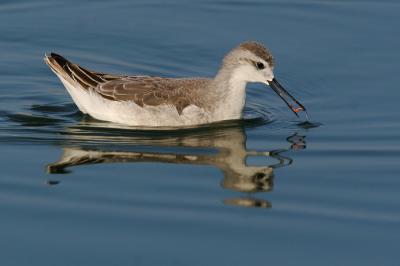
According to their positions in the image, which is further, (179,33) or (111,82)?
(179,33)

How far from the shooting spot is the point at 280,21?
1925 cm

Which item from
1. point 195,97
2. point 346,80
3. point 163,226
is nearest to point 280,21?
point 346,80

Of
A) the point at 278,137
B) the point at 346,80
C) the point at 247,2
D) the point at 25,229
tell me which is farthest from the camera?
the point at 247,2

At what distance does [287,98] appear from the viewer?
1552cm

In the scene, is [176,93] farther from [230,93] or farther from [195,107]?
[230,93]

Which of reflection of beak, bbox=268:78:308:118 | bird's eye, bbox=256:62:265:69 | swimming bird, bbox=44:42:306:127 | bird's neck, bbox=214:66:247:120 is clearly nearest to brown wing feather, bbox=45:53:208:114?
swimming bird, bbox=44:42:306:127

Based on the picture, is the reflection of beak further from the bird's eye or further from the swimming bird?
the bird's eye

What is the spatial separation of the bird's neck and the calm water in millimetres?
281

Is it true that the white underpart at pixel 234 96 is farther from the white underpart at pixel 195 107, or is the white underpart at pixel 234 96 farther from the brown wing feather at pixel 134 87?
the brown wing feather at pixel 134 87

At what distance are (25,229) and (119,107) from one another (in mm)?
4670

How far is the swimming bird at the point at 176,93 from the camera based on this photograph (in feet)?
48.8

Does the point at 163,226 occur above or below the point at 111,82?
below

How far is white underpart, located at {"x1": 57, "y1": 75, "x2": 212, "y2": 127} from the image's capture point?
14.9 m

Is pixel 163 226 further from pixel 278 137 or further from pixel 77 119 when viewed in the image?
pixel 77 119
